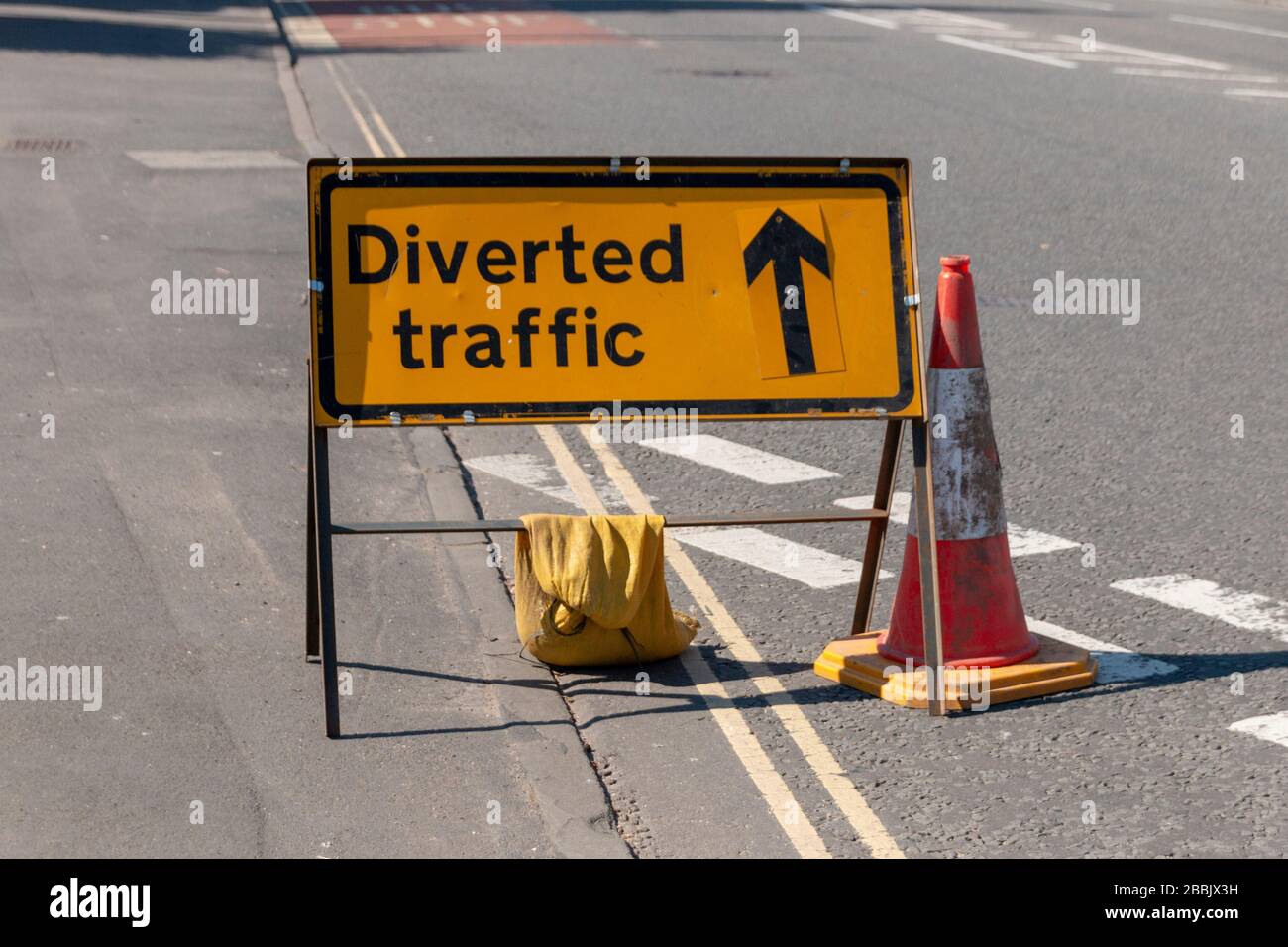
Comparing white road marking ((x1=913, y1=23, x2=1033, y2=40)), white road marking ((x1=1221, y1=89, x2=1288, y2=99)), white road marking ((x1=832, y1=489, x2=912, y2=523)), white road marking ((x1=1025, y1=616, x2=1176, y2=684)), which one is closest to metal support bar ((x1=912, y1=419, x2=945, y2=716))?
white road marking ((x1=1025, y1=616, x2=1176, y2=684))

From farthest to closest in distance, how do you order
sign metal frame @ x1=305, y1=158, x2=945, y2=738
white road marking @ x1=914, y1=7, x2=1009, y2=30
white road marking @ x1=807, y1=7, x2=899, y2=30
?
white road marking @ x1=807, y1=7, x2=899, y2=30 < white road marking @ x1=914, y1=7, x2=1009, y2=30 < sign metal frame @ x1=305, y1=158, x2=945, y2=738

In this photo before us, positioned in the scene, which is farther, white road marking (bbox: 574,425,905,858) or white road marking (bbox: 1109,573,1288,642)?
white road marking (bbox: 1109,573,1288,642)

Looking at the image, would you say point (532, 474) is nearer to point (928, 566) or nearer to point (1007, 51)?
point (928, 566)

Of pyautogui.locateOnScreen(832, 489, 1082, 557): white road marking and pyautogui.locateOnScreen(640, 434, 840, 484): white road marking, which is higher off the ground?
pyautogui.locateOnScreen(640, 434, 840, 484): white road marking

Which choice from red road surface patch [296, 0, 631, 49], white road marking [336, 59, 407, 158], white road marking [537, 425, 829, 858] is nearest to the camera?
white road marking [537, 425, 829, 858]

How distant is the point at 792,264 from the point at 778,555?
170 centimetres

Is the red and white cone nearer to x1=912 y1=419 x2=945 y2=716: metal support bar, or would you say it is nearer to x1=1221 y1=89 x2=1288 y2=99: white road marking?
x1=912 y1=419 x2=945 y2=716: metal support bar

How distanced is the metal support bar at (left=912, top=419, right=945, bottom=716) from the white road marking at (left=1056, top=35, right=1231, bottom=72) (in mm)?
18759

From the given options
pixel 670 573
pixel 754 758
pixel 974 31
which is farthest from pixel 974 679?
pixel 974 31

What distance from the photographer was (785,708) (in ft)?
19.0

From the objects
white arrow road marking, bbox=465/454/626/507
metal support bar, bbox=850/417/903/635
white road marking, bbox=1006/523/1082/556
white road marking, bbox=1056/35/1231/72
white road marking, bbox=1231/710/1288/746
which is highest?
white road marking, bbox=1056/35/1231/72

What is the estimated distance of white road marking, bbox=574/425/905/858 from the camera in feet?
16.3

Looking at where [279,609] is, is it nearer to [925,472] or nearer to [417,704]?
[417,704]
